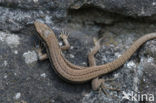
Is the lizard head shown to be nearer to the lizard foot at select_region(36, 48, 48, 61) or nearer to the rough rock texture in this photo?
the rough rock texture

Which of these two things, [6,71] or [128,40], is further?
[128,40]

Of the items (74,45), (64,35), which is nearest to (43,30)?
(64,35)

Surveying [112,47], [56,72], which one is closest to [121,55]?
[112,47]

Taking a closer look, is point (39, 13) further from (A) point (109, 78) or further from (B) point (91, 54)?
(A) point (109, 78)

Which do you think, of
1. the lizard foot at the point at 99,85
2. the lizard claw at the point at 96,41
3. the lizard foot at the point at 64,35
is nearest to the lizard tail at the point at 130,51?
the lizard foot at the point at 99,85

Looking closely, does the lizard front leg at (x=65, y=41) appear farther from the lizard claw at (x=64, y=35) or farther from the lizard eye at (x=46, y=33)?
the lizard eye at (x=46, y=33)

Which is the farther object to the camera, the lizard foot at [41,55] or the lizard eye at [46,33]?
the lizard eye at [46,33]
